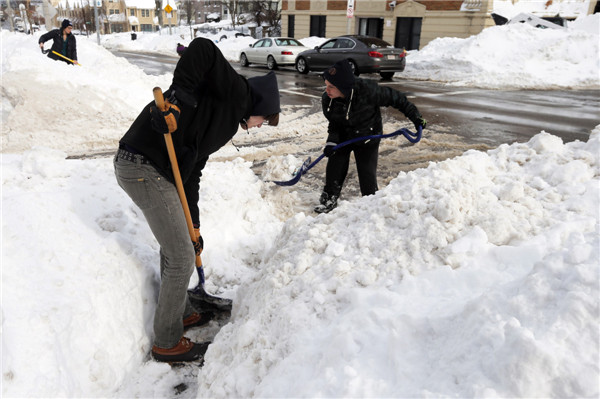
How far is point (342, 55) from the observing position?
16.4 m

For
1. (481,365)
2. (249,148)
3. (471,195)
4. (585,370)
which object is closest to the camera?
(585,370)

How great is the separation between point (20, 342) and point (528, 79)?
17063 mm

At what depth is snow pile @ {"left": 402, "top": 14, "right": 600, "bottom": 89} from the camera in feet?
51.4

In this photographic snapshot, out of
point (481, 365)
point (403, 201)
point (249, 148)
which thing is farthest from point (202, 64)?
point (249, 148)

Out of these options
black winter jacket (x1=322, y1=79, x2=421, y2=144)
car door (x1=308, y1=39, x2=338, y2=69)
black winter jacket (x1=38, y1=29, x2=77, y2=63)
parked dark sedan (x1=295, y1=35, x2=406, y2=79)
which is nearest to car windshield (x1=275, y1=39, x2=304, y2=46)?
parked dark sedan (x1=295, y1=35, x2=406, y2=79)

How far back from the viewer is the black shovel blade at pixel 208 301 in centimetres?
326

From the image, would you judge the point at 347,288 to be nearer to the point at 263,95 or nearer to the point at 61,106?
the point at 263,95

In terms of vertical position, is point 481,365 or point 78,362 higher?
point 481,365

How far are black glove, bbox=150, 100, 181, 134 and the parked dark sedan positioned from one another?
13852mm

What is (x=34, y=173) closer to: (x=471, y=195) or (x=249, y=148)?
(x=471, y=195)

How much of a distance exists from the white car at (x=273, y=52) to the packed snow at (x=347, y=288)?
16.2m

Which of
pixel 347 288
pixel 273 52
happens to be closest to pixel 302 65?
pixel 273 52

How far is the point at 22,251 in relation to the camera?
2598 mm

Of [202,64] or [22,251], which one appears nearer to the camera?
[202,64]
